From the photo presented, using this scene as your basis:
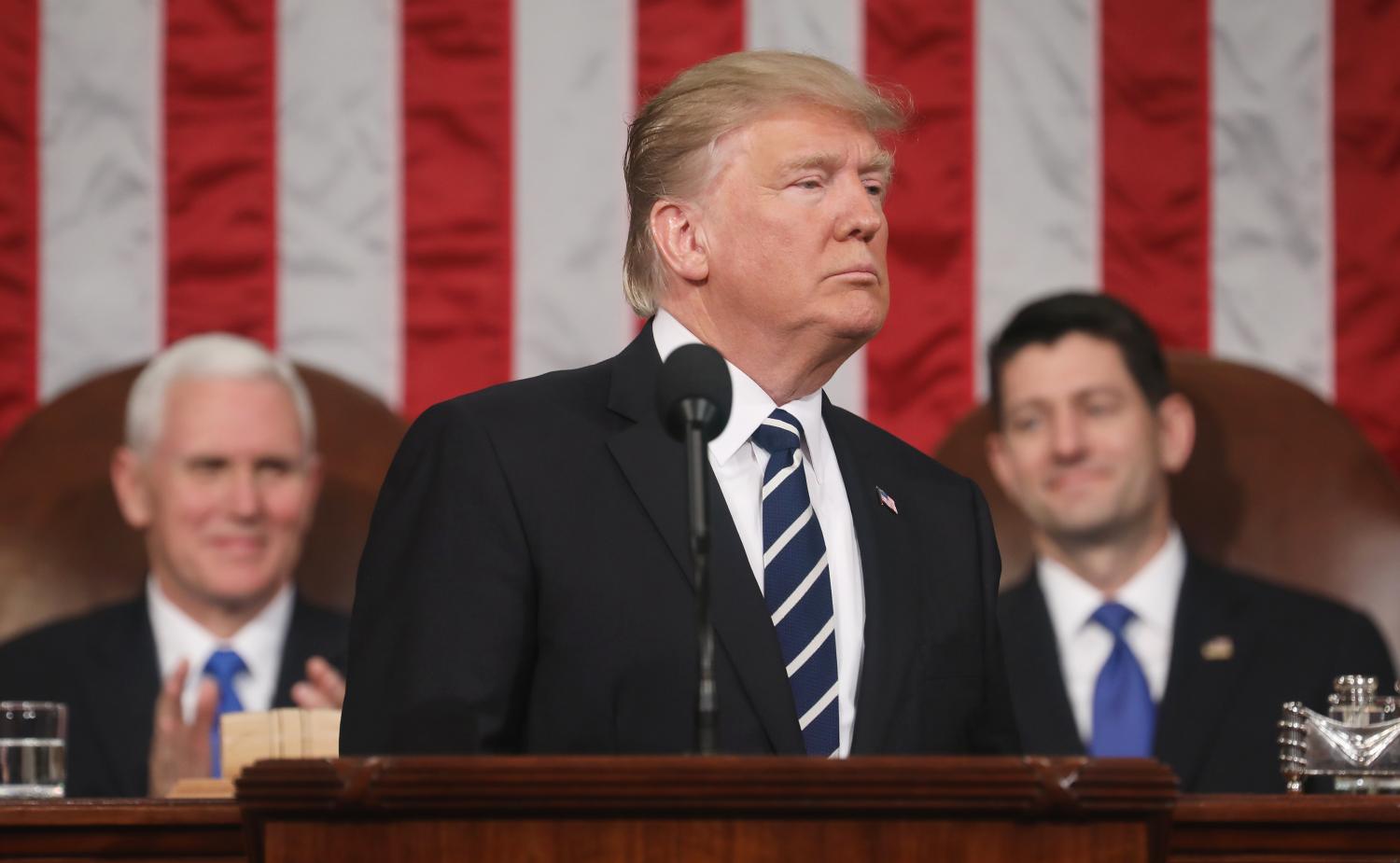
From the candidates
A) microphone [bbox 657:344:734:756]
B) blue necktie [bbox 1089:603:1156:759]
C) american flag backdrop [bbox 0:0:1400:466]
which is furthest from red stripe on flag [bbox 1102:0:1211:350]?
microphone [bbox 657:344:734:756]

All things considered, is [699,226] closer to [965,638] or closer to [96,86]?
[965,638]

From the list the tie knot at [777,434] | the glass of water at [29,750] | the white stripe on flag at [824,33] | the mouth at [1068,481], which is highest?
the white stripe on flag at [824,33]

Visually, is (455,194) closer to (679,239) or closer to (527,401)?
(679,239)

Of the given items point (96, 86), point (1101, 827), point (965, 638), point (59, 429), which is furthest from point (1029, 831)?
point (96, 86)

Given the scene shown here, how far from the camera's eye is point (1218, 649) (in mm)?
4188

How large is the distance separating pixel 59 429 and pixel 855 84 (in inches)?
92.7

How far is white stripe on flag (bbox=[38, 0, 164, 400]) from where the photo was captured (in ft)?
14.1

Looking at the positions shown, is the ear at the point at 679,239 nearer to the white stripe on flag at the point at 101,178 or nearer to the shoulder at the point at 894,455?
the shoulder at the point at 894,455

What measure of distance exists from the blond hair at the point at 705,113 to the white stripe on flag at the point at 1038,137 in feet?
6.17

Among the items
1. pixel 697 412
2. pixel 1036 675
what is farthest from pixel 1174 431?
pixel 697 412

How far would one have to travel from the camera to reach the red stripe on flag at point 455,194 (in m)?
4.38

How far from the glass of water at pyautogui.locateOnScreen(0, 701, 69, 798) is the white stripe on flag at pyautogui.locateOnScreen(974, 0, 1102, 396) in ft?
8.20

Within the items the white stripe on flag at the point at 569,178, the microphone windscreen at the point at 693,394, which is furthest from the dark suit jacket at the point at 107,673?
the microphone windscreen at the point at 693,394

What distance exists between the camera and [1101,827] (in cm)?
157
